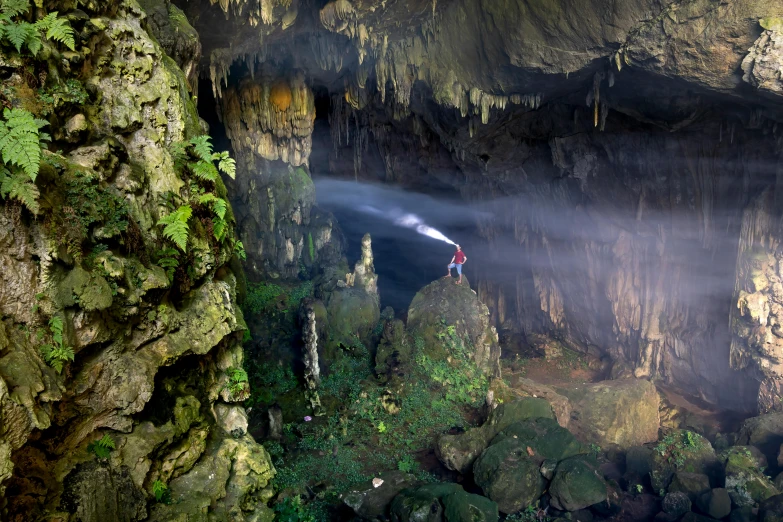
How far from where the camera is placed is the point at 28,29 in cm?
504

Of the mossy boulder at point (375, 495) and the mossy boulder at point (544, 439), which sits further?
the mossy boulder at point (544, 439)

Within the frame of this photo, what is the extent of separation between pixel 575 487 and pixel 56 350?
9.33 m

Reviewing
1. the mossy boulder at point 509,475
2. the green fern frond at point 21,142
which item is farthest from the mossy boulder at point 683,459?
the green fern frond at point 21,142

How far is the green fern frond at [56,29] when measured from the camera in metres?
5.26

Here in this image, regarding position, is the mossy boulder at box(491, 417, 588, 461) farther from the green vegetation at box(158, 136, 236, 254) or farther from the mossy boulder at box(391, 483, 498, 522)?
the green vegetation at box(158, 136, 236, 254)

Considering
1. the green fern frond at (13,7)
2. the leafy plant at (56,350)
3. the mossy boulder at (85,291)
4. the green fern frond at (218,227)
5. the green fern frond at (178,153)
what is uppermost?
the green fern frond at (13,7)

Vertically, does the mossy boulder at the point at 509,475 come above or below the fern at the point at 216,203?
below

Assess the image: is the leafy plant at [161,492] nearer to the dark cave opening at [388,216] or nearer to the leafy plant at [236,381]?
the leafy plant at [236,381]

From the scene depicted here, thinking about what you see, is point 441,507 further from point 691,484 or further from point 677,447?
point 677,447

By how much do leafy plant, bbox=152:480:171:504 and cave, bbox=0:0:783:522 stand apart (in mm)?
69

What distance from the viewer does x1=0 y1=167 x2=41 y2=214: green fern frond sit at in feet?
14.8

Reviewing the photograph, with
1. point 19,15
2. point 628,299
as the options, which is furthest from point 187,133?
point 628,299

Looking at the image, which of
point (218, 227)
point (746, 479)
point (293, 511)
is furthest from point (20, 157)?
point (746, 479)

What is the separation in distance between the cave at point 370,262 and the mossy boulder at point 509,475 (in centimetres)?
5
